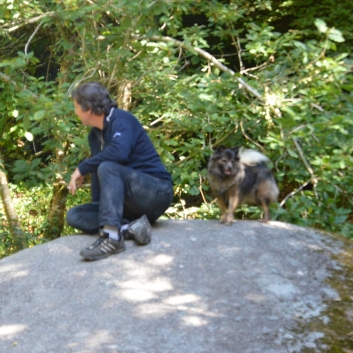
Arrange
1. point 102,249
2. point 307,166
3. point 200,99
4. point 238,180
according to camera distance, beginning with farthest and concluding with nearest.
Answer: point 200,99 < point 307,166 < point 238,180 < point 102,249

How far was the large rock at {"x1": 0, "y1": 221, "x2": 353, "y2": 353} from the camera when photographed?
371cm

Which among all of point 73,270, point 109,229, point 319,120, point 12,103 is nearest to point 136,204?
point 109,229

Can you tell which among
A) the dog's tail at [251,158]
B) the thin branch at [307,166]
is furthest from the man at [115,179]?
the thin branch at [307,166]

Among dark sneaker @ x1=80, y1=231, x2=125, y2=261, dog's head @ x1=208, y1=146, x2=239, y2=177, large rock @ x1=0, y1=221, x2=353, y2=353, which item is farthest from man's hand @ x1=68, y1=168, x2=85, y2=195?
dog's head @ x1=208, y1=146, x2=239, y2=177

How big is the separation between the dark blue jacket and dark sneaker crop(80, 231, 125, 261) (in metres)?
0.62

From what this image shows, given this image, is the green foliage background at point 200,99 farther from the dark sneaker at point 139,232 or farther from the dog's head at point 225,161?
the dark sneaker at point 139,232

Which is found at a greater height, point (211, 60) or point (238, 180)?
point (211, 60)

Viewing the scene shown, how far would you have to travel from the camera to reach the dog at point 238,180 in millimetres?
5840

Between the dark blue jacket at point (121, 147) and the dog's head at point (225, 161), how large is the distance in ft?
2.16

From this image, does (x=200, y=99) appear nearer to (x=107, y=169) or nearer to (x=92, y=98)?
(x=92, y=98)

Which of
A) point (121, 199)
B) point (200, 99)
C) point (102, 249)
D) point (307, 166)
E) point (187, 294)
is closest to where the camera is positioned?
point (187, 294)

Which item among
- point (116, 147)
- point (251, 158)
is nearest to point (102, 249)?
point (116, 147)

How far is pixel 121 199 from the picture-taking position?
498 cm

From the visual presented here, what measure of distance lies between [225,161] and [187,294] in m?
1.89
